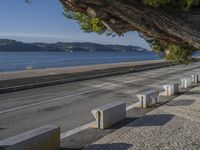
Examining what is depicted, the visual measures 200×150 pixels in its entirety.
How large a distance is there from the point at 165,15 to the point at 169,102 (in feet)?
34.1

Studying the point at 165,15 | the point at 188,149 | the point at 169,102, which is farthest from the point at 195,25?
the point at 169,102

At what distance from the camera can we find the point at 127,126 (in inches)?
434

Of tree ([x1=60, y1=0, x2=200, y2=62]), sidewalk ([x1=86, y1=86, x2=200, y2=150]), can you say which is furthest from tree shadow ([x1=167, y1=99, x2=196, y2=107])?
tree ([x1=60, y1=0, x2=200, y2=62])

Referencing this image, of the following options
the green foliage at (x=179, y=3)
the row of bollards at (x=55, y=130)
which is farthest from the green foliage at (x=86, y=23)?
the green foliage at (x=179, y=3)

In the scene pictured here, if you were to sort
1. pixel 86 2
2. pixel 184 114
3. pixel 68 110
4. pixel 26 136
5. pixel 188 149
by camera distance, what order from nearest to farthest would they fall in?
pixel 86 2 < pixel 26 136 < pixel 188 149 < pixel 184 114 < pixel 68 110

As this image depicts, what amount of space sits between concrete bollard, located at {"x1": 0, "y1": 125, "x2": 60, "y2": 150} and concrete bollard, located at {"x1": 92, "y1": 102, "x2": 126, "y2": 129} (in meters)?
2.45

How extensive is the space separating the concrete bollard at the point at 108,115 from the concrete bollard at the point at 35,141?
2.45 meters

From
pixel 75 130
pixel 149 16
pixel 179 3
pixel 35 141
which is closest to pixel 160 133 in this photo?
pixel 75 130

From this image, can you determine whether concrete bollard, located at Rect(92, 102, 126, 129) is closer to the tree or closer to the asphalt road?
the asphalt road

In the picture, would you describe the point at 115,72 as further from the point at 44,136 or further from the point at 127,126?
the point at 44,136

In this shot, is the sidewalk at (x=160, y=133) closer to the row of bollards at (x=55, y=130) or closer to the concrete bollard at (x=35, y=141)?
the row of bollards at (x=55, y=130)

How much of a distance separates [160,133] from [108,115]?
5.09 ft

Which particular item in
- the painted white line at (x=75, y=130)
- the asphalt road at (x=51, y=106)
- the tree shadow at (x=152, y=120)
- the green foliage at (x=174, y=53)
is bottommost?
the asphalt road at (x=51, y=106)

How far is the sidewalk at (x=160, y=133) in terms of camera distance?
29.1 ft
